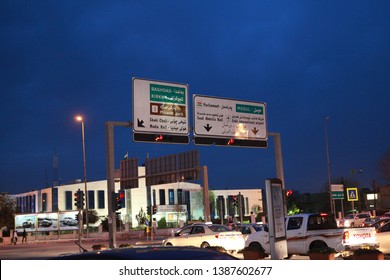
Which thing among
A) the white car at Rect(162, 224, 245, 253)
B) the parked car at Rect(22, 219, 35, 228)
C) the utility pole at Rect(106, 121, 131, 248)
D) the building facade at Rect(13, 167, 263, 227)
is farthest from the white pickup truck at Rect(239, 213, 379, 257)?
the building facade at Rect(13, 167, 263, 227)

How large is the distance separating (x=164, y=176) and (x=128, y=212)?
5227 centimetres

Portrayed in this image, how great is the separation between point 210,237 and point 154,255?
70.0 ft

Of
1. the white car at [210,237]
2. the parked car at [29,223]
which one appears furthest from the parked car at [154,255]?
the parked car at [29,223]

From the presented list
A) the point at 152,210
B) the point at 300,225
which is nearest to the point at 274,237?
the point at 300,225

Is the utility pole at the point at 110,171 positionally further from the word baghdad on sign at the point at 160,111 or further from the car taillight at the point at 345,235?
the car taillight at the point at 345,235

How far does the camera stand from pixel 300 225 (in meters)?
19.7

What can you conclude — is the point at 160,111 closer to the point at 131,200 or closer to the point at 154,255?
the point at 154,255

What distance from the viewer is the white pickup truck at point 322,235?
19.0 metres

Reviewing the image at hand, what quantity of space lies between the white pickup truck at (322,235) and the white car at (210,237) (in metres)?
5.43

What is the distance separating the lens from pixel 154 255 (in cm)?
476

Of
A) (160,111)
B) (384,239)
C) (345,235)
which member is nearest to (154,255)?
(345,235)
